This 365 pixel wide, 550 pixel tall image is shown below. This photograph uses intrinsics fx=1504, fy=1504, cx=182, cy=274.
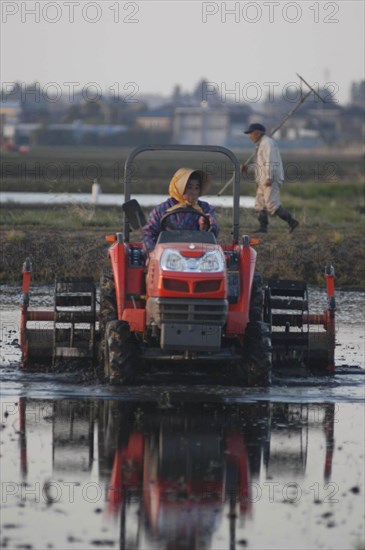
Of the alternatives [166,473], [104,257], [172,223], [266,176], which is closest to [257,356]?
[172,223]

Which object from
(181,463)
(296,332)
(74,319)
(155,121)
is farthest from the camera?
(155,121)

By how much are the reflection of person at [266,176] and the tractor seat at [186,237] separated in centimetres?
1027

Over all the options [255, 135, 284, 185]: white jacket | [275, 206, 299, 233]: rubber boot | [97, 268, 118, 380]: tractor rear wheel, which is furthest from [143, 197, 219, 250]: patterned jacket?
[255, 135, 284, 185]: white jacket

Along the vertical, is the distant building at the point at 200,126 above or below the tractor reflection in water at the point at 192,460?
below

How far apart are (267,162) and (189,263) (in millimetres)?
11291

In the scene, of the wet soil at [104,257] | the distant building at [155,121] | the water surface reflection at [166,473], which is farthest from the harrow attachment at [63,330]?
→ the distant building at [155,121]

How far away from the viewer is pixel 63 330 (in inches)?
539

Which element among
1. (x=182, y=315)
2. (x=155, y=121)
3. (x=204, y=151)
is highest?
(x=204, y=151)

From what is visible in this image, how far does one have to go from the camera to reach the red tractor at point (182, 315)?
12422 mm

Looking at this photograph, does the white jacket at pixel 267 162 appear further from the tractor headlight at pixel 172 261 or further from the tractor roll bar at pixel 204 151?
the tractor headlight at pixel 172 261

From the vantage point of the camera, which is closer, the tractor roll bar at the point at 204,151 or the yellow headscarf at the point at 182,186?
the yellow headscarf at the point at 182,186

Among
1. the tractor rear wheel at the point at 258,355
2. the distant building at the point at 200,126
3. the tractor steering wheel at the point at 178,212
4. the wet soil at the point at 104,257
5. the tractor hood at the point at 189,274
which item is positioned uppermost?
the tractor steering wheel at the point at 178,212

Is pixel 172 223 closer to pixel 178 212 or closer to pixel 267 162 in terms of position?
pixel 178 212

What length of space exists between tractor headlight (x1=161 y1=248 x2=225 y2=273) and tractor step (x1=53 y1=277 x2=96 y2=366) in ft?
4.80
